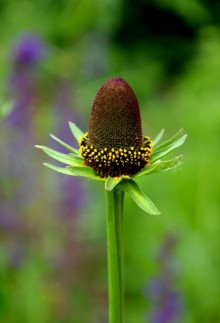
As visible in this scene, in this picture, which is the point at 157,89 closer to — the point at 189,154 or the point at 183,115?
the point at 183,115

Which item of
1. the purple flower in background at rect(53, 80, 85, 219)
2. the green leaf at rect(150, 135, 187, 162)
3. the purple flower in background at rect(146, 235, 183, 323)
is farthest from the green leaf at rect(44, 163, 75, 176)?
the purple flower in background at rect(53, 80, 85, 219)

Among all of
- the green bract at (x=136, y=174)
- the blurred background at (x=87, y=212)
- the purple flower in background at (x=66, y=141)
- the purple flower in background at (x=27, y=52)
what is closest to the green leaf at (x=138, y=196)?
the green bract at (x=136, y=174)

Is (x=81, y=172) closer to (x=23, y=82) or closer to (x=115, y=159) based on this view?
(x=115, y=159)

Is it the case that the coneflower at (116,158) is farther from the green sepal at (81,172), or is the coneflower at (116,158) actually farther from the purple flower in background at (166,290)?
the purple flower in background at (166,290)

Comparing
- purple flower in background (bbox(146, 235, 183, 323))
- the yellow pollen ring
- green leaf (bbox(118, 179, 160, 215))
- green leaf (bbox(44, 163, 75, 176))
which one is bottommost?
purple flower in background (bbox(146, 235, 183, 323))

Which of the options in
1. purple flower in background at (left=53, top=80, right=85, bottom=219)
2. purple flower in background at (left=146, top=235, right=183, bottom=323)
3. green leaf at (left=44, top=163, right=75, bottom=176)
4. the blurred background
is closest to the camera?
green leaf at (left=44, top=163, right=75, bottom=176)

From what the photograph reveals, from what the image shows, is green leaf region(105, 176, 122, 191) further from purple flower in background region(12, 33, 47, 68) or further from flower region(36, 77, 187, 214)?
purple flower in background region(12, 33, 47, 68)

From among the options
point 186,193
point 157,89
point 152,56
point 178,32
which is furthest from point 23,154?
point 178,32
